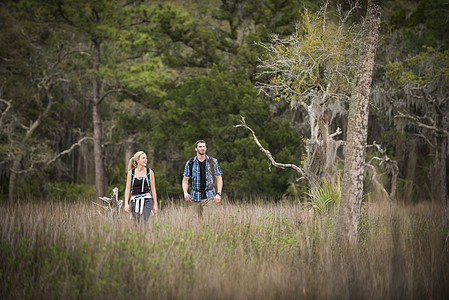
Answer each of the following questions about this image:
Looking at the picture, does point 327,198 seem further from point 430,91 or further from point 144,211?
point 430,91

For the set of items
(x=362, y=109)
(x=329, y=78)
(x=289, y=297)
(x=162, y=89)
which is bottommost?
(x=289, y=297)

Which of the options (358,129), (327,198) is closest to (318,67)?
(327,198)

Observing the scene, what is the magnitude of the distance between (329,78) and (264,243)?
4.85 metres

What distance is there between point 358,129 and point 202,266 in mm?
3454

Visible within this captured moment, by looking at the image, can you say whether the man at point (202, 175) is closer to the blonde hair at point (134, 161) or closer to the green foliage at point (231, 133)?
the blonde hair at point (134, 161)

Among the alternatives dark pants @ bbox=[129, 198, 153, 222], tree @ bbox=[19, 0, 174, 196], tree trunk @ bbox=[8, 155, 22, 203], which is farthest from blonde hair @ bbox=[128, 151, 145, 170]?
tree trunk @ bbox=[8, 155, 22, 203]

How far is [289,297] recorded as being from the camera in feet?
14.6

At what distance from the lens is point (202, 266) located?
16.4 feet

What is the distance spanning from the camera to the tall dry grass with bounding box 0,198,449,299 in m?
4.49

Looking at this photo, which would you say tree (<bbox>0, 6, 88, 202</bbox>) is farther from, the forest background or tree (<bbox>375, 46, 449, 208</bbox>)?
tree (<bbox>375, 46, 449, 208</bbox>)

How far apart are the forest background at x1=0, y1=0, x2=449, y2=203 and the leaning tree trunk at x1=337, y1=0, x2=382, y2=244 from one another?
233 inches

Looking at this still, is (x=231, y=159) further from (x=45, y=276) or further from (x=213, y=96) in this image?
(x=45, y=276)

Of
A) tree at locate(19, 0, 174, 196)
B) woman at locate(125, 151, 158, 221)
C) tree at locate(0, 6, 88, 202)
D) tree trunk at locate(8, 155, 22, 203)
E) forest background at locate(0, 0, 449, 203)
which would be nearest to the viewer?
woman at locate(125, 151, 158, 221)

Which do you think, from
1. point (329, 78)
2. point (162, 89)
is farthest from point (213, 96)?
point (329, 78)
